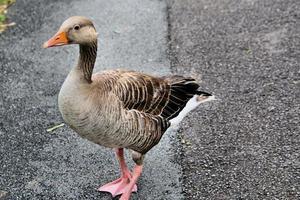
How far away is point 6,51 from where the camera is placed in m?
6.79

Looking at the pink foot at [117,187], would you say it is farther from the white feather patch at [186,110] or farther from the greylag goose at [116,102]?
the white feather patch at [186,110]

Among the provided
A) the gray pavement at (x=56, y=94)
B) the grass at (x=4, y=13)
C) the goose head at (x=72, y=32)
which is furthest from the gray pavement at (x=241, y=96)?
the grass at (x=4, y=13)

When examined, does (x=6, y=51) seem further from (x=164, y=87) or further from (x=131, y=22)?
(x=164, y=87)

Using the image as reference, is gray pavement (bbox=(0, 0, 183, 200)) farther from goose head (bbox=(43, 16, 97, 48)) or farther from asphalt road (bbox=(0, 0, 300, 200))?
goose head (bbox=(43, 16, 97, 48))

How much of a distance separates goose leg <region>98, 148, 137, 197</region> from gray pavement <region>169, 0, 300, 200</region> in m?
0.49

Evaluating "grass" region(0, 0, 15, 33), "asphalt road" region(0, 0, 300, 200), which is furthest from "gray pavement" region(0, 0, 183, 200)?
"grass" region(0, 0, 15, 33)

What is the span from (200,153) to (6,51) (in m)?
3.36

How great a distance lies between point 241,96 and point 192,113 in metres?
0.60

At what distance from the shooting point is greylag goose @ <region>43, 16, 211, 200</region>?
3586 millimetres

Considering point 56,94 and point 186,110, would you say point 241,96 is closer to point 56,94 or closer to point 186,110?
point 186,110

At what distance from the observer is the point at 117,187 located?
4309mm

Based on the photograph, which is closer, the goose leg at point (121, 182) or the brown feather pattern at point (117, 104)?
the brown feather pattern at point (117, 104)

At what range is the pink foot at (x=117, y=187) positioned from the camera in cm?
429

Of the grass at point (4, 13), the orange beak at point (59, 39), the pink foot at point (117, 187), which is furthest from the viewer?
the grass at point (4, 13)
